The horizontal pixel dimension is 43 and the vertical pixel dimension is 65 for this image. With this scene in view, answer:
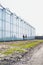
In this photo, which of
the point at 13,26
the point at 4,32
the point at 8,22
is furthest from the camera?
the point at 13,26

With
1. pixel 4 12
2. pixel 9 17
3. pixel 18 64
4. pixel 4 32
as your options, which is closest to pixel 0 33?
pixel 4 32

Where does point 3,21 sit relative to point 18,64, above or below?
above

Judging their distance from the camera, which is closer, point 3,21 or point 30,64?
point 30,64

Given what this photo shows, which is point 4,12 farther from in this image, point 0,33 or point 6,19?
point 0,33

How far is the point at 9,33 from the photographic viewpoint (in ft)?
144

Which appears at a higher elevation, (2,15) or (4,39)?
(2,15)

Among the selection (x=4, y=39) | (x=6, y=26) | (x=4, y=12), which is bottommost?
(x=4, y=39)

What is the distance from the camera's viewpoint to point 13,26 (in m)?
48.0

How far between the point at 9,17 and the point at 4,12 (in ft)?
15.7

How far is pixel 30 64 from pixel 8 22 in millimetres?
32593

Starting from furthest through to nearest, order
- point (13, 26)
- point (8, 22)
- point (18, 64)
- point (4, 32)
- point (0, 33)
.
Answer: point (13, 26)
point (8, 22)
point (4, 32)
point (0, 33)
point (18, 64)

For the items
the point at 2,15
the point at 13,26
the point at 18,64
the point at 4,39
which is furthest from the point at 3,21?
the point at 18,64

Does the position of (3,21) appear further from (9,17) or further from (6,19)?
(9,17)

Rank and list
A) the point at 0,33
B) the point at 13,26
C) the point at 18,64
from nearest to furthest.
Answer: the point at 18,64 < the point at 0,33 < the point at 13,26
